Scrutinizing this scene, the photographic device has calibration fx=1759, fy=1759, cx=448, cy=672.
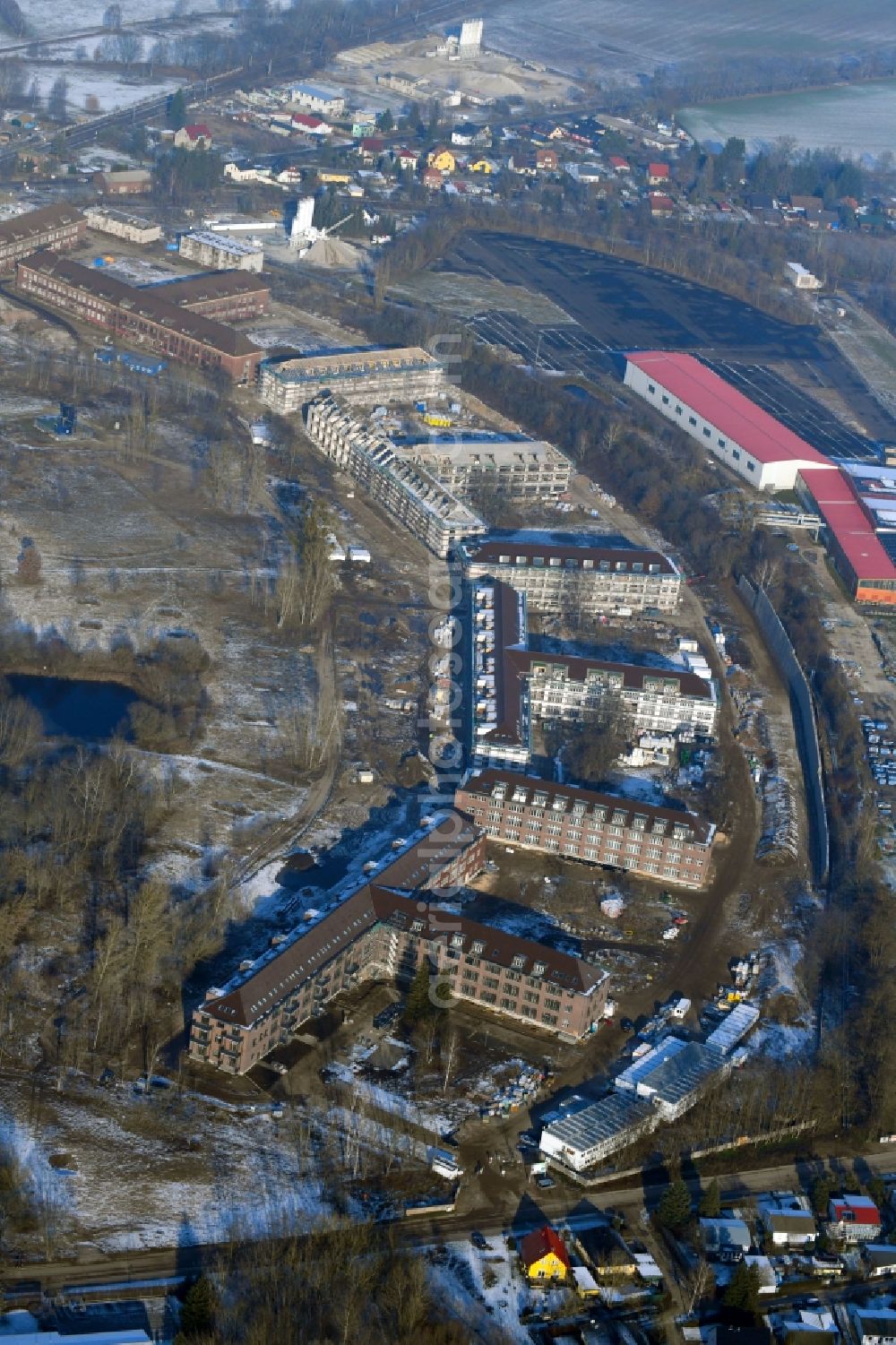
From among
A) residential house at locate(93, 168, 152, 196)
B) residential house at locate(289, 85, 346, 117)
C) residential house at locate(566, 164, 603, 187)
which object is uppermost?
residential house at locate(289, 85, 346, 117)

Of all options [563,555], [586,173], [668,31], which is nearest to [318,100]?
[586,173]

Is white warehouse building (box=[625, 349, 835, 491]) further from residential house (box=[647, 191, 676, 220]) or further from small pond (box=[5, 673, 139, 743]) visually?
small pond (box=[5, 673, 139, 743])

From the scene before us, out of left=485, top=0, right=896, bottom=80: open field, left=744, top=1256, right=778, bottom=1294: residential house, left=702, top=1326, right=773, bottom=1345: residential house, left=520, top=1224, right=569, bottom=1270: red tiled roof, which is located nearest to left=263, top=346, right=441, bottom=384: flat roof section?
left=520, top=1224, right=569, bottom=1270: red tiled roof

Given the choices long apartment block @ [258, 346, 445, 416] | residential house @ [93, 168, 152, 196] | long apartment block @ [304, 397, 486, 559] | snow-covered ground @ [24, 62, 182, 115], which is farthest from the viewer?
snow-covered ground @ [24, 62, 182, 115]

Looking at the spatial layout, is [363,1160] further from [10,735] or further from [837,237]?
[837,237]

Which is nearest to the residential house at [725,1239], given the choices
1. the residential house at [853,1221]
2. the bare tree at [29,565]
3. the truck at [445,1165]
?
the residential house at [853,1221]

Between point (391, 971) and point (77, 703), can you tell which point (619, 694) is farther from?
point (77, 703)

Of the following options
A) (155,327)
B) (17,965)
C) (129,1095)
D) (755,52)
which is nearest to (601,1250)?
(129,1095)
